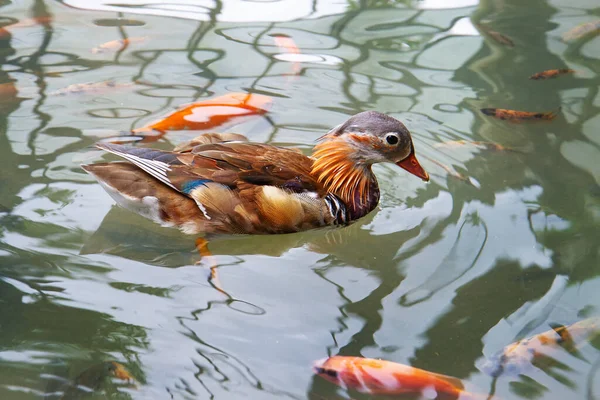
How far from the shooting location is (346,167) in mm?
4902

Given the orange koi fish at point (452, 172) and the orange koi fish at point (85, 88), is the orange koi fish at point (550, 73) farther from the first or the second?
the orange koi fish at point (85, 88)

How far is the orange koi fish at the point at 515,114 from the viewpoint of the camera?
225 inches

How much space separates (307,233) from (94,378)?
177 centimetres

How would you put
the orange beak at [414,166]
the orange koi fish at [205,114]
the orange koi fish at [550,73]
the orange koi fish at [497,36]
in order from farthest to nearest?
the orange koi fish at [497,36], the orange koi fish at [550,73], the orange koi fish at [205,114], the orange beak at [414,166]

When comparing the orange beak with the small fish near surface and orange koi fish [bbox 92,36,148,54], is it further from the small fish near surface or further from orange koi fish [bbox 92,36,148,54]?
orange koi fish [bbox 92,36,148,54]

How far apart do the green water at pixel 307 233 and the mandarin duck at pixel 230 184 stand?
0.13 m

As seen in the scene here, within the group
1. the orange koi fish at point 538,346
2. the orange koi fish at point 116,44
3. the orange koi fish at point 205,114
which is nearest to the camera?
the orange koi fish at point 538,346

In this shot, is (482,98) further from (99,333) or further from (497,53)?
(99,333)

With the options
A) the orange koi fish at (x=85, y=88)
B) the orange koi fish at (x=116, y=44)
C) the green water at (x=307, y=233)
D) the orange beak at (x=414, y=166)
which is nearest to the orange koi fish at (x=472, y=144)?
the green water at (x=307, y=233)

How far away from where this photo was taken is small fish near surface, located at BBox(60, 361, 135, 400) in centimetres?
323

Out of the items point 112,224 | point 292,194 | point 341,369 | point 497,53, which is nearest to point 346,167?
point 292,194

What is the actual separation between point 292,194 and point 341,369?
56.6 inches

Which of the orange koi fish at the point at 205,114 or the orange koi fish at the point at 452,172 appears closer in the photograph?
the orange koi fish at the point at 452,172

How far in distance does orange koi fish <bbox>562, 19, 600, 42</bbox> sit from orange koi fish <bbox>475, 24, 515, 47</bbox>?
53cm
